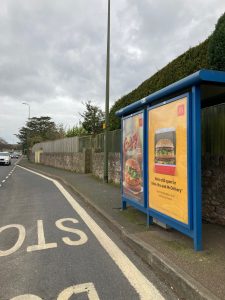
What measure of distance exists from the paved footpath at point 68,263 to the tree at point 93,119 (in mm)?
25595

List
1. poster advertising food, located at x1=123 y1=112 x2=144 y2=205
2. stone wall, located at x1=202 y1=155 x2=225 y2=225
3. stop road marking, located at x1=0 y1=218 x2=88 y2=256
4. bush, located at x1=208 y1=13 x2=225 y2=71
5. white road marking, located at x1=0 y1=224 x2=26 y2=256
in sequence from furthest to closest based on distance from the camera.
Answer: poster advertising food, located at x1=123 y1=112 x2=144 y2=205 → bush, located at x1=208 y1=13 x2=225 y2=71 → stone wall, located at x1=202 y1=155 x2=225 y2=225 → stop road marking, located at x1=0 y1=218 x2=88 y2=256 → white road marking, located at x1=0 y1=224 x2=26 y2=256

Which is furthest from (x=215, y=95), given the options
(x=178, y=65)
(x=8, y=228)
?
(x=178, y=65)

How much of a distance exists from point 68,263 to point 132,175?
295 cm

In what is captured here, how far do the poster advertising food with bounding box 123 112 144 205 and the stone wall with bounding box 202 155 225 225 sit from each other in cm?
123

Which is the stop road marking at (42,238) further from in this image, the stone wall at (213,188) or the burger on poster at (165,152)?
the stone wall at (213,188)

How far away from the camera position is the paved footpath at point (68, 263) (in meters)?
4.14

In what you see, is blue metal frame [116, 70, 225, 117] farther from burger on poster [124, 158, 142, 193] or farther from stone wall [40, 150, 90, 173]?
stone wall [40, 150, 90, 173]

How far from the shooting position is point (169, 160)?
5.74 m

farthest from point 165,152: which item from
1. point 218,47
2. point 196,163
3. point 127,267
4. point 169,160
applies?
point 218,47

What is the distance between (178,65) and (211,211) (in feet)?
21.4

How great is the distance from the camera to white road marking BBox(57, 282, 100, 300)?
3985 millimetres

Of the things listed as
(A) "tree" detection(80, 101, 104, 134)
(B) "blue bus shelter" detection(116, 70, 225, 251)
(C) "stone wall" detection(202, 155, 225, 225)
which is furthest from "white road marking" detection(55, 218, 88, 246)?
(A) "tree" detection(80, 101, 104, 134)

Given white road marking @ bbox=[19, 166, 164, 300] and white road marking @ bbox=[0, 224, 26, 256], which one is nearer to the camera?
white road marking @ bbox=[19, 166, 164, 300]

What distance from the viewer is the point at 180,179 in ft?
17.7
